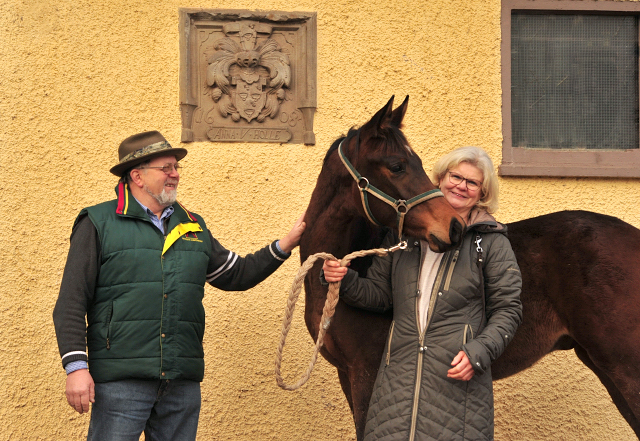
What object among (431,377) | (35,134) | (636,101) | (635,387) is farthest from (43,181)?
(636,101)

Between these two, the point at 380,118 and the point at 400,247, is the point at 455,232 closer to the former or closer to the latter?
the point at 400,247

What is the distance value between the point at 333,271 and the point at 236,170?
1.72 m

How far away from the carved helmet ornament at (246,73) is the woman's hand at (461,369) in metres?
2.28

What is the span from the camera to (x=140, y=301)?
7.32ft

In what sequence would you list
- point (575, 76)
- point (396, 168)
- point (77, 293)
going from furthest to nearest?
point (575, 76)
point (396, 168)
point (77, 293)

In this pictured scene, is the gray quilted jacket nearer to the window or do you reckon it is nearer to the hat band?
the hat band

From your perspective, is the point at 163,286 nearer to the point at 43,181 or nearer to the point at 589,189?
the point at 43,181

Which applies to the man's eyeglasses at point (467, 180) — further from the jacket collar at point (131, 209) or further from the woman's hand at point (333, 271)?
the jacket collar at point (131, 209)

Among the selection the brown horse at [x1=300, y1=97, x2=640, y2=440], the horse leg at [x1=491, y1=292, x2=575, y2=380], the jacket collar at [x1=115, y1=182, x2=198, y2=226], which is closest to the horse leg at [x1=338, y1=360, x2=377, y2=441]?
the brown horse at [x1=300, y1=97, x2=640, y2=440]

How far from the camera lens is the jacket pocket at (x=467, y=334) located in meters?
2.02

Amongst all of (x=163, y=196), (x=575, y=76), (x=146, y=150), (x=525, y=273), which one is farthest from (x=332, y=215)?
(x=575, y=76)

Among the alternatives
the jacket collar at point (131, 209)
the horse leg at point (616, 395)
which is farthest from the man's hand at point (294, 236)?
the horse leg at point (616, 395)

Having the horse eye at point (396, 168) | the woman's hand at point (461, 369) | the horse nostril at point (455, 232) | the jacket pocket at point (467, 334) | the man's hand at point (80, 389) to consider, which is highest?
the horse eye at point (396, 168)

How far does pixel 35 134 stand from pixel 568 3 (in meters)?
3.57
